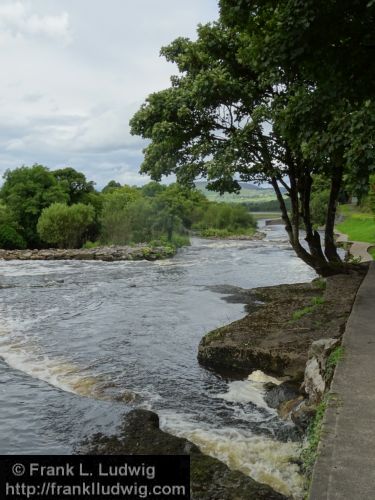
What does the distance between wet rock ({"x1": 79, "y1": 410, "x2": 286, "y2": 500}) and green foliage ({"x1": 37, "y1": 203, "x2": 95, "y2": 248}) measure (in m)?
39.0

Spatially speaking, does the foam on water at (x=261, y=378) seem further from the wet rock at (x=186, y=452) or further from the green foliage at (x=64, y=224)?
the green foliage at (x=64, y=224)

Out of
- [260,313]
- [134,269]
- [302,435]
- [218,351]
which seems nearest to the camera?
[302,435]

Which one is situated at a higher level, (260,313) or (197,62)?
(197,62)

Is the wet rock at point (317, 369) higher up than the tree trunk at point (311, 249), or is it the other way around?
the tree trunk at point (311, 249)

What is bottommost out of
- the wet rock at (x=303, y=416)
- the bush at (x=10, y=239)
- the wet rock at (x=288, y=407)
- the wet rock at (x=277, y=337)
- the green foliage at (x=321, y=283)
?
the wet rock at (x=288, y=407)

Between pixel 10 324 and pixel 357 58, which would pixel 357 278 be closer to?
pixel 357 58

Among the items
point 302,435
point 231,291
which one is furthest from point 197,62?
point 302,435

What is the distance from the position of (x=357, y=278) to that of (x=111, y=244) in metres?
34.0

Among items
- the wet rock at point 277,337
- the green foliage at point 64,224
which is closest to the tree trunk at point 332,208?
the wet rock at point 277,337

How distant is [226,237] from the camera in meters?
66.1

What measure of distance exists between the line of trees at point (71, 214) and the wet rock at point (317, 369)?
123 feet

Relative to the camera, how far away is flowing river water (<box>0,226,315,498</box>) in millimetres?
6543

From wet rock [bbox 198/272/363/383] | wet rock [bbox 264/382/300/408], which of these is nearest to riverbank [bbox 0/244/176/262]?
wet rock [bbox 198/272/363/383]

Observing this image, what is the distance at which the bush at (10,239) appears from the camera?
148 ft
